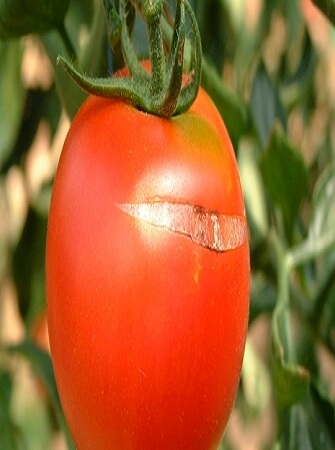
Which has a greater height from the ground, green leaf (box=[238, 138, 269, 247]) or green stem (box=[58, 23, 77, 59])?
green stem (box=[58, 23, 77, 59])

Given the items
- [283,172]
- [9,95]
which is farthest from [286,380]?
[9,95]

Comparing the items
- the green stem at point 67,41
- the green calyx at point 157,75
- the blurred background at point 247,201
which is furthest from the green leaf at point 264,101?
the green calyx at point 157,75

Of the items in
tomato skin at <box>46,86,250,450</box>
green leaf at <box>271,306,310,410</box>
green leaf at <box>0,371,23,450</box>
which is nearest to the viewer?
tomato skin at <box>46,86,250,450</box>

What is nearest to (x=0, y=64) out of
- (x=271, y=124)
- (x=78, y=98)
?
(x=78, y=98)

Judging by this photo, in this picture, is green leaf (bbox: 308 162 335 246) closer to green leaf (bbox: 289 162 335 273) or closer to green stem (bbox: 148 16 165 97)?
green leaf (bbox: 289 162 335 273)

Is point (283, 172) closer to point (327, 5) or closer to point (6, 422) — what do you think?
point (327, 5)

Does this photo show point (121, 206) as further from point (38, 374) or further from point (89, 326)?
point (38, 374)

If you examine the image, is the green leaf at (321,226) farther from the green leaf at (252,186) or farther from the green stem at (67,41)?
the green stem at (67,41)


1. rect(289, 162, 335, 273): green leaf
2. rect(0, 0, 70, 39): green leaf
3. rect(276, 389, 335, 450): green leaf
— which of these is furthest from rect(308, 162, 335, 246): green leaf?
rect(0, 0, 70, 39): green leaf
